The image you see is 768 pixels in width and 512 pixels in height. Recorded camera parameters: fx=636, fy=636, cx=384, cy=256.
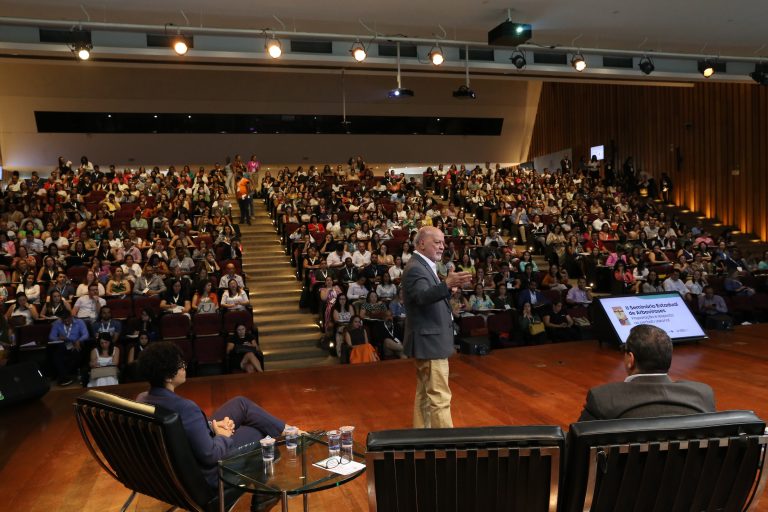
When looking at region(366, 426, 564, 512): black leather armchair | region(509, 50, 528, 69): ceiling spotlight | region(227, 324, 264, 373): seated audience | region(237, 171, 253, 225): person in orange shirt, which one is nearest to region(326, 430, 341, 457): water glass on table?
region(366, 426, 564, 512): black leather armchair

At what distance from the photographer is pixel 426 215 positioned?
1295 centimetres

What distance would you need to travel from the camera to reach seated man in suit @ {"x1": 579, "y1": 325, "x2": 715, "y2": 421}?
1.96m

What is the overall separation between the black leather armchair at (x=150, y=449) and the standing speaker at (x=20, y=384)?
115 inches

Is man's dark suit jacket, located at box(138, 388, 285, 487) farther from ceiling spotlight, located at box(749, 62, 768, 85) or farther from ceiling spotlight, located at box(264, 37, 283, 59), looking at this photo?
ceiling spotlight, located at box(749, 62, 768, 85)

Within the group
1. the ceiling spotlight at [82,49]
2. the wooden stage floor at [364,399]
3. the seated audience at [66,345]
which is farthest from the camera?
the seated audience at [66,345]

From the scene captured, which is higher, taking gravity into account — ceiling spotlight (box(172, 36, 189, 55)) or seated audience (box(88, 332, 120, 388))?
ceiling spotlight (box(172, 36, 189, 55))

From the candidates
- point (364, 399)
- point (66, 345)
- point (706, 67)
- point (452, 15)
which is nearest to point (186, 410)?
point (364, 399)

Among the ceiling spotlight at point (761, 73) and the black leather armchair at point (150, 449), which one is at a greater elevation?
the ceiling spotlight at point (761, 73)

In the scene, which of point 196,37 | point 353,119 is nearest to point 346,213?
point 196,37

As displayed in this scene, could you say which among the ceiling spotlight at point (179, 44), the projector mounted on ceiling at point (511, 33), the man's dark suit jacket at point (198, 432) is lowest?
the man's dark suit jacket at point (198, 432)

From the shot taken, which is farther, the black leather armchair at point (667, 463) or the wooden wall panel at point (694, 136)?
the wooden wall panel at point (694, 136)

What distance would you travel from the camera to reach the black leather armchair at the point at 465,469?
1826 millimetres

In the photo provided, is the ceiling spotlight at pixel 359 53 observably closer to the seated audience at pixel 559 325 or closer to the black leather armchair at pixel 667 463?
the seated audience at pixel 559 325

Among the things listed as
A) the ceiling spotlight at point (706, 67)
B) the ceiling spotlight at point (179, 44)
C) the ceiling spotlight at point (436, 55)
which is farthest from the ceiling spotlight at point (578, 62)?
the ceiling spotlight at point (179, 44)
